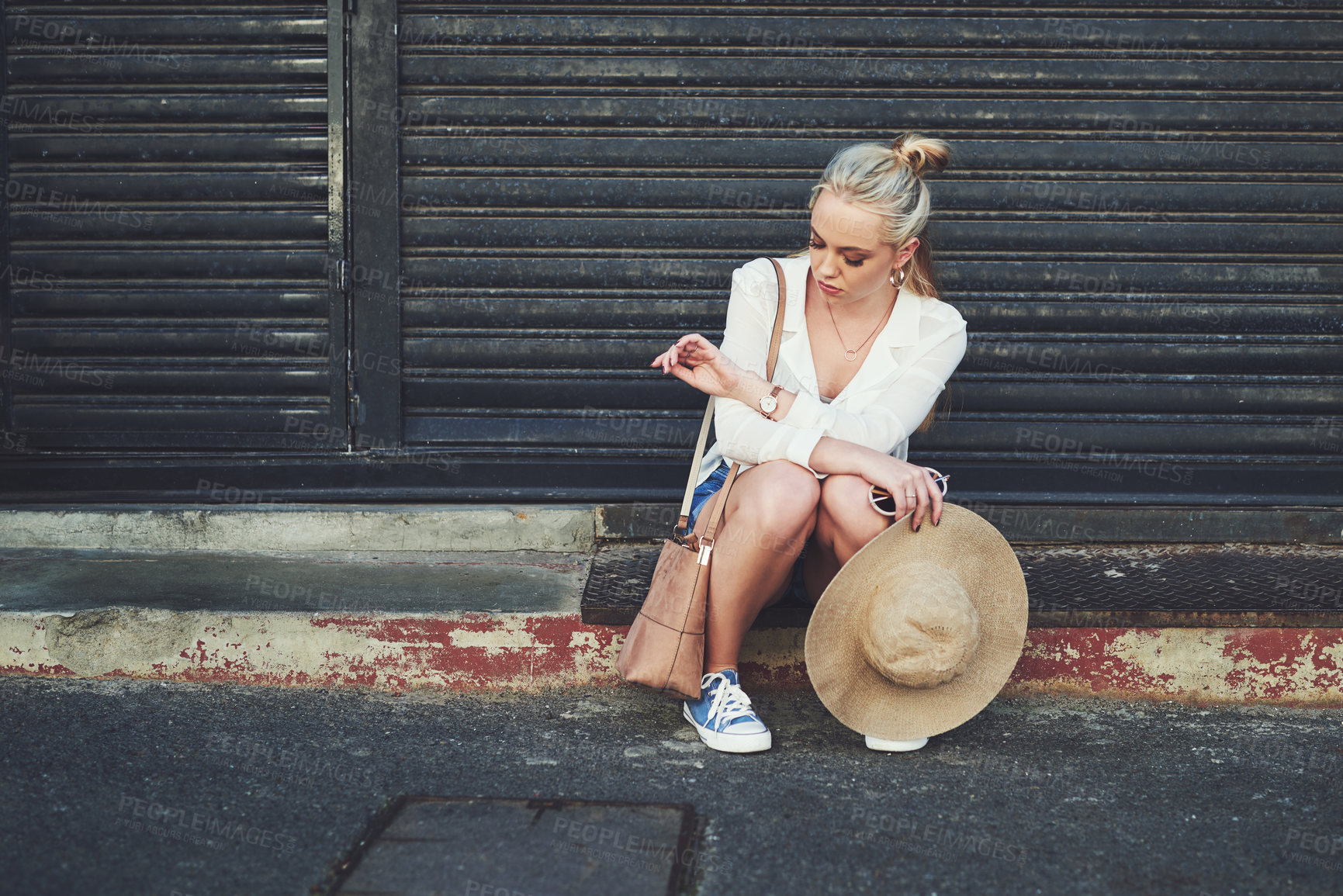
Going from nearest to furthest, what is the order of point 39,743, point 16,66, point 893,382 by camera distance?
point 39,743 < point 893,382 < point 16,66

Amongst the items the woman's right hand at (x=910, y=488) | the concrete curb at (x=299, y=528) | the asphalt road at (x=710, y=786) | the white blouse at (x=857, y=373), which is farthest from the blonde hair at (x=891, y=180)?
the concrete curb at (x=299, y=528)

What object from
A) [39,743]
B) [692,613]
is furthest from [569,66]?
[39,743]

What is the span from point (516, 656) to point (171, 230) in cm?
208

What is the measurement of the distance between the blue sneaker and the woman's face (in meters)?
1.06

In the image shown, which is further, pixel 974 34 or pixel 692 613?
pixel 974 34

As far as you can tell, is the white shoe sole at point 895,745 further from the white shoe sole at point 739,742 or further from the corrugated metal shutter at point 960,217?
the corrugated metal shutter at point 960,217

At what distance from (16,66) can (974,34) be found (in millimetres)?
3410

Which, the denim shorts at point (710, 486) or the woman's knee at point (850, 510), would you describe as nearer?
the woman's knee at point (850, 510)

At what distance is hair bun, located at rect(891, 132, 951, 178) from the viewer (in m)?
2.60

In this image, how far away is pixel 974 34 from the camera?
3.67 metres

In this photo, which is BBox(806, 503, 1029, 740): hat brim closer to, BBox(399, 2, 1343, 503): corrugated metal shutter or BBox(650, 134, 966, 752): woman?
BBox(650, 134, 966, 752): woman

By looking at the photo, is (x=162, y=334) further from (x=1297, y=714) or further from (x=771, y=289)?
(x=1297, y=714)

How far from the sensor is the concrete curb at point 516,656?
299 centimetres

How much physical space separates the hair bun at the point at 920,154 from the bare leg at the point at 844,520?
822 mm
